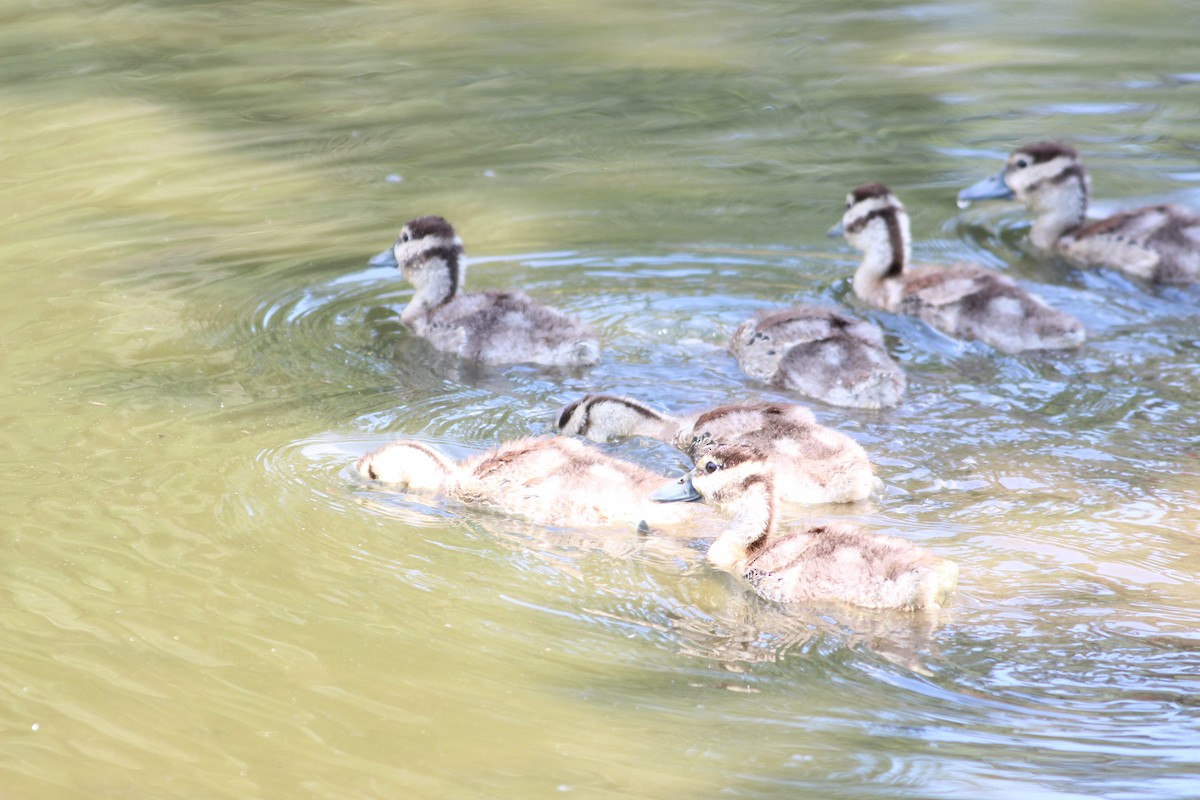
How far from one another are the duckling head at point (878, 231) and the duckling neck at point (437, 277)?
2019mm

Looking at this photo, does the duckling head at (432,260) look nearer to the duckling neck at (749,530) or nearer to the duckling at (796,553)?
the duckling at (796,553)

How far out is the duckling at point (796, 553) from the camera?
16.1 feet

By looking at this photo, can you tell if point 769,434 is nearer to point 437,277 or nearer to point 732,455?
point 732,455

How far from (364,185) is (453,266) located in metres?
2.15

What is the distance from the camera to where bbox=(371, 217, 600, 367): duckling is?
23.8 ft

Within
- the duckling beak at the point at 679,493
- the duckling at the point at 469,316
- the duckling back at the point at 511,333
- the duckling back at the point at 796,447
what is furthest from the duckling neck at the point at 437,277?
the duckling beak at the point at 679,493

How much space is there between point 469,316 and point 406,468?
1.77 meters

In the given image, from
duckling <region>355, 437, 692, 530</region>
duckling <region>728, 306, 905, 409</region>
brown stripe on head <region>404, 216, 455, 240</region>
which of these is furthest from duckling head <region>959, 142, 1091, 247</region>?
duckling <region>355, 437, 692, 530</region>

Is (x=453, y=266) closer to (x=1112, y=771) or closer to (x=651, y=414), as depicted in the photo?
(x=651, y=414)

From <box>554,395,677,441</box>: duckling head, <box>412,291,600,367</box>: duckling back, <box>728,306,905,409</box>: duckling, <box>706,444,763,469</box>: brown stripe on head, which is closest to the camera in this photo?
<box>706,444,763,469</box>: brown stripe on head

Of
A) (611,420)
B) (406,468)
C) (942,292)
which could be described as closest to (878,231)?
(942,292)

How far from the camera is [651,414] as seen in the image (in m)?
6.44

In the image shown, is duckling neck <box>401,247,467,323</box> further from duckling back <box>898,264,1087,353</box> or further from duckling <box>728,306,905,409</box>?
duckling back <box>898,264,1087,353</box>

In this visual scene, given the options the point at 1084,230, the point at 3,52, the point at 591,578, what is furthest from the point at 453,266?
the point at 3,52
